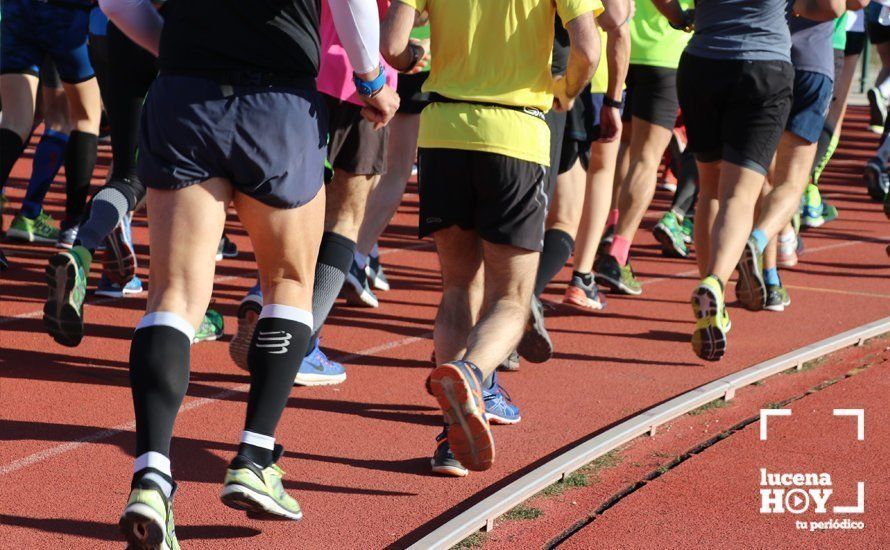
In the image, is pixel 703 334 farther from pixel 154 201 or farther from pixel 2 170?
pixel 2 170

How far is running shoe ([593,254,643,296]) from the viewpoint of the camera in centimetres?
816

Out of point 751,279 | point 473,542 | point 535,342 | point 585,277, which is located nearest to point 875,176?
point 585,277

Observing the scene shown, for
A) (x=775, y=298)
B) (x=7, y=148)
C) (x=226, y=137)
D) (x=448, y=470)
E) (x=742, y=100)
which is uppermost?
(x=226, y=137)

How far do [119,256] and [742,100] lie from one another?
127 inches

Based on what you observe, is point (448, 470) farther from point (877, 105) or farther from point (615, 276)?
point (877, 105)

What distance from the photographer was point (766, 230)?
7.15 metres

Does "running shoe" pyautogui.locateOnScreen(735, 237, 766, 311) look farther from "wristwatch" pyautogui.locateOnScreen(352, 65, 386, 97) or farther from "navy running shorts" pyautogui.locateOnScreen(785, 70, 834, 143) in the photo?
"wristwatch" pyautogui.locateOnScreen(352, 65, 386, 97)

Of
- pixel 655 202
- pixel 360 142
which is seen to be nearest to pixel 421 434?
pixel 360 142

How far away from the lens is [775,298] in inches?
307

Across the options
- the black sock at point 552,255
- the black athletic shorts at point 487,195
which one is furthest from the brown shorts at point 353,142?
the black sock at point 552,255

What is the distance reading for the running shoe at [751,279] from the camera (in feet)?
22.3

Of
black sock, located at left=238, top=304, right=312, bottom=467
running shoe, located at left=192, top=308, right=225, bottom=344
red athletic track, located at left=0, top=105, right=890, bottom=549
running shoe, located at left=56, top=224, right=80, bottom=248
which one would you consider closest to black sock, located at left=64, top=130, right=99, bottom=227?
running shoe, located at left=56, top=224, right=80, bottom=248

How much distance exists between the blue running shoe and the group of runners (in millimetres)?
11

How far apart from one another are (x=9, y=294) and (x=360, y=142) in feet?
8.85
